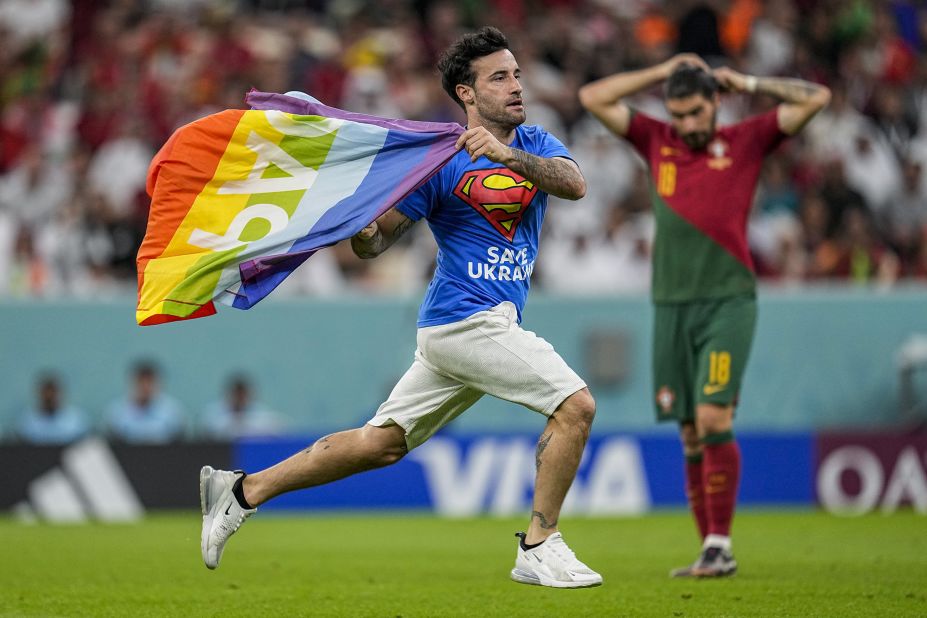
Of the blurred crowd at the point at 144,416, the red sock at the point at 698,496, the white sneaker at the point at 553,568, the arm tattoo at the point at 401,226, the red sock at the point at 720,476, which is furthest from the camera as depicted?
the blurred crowd at the point at 144,416

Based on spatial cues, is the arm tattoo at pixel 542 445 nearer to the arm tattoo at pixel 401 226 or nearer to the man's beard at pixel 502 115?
the arm tattoo at pixel 401 226

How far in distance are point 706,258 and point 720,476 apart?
1.40m

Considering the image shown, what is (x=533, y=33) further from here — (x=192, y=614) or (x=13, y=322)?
(x=192, y=614)

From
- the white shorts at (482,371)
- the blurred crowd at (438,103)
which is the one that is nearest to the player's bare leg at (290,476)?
the white shorts at (482,371)

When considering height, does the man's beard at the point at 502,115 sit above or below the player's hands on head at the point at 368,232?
above

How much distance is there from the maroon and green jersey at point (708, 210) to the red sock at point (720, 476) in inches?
37.2

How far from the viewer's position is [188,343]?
1653cm

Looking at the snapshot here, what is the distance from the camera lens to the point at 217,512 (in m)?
7.68

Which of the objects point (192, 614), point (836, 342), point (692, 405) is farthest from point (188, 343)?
point (192, 614)

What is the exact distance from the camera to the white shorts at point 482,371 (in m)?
7.30

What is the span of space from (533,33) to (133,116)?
5528 mm

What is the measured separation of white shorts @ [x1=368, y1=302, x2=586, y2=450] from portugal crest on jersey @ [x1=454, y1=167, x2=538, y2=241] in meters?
0.43

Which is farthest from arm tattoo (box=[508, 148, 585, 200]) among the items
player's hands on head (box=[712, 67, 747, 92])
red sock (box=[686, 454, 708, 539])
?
red sock (box=[686, 454, 708, 539])

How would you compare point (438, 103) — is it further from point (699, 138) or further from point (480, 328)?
point (480, 328)
